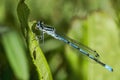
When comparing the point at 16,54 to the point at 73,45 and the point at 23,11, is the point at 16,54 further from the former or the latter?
the point at 23,11

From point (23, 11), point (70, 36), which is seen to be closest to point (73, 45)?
point (70, 36)

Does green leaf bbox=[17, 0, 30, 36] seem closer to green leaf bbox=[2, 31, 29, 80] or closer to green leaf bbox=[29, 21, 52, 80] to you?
green leaf bbox=[29, 21, 52, 80]

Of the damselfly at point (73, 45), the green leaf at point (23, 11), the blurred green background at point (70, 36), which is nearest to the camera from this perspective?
the green leaf at point (23, 11)

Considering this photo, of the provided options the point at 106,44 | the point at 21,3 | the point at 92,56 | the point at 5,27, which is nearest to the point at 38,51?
the point at 21,3

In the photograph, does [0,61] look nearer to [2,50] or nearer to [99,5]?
[2,50]

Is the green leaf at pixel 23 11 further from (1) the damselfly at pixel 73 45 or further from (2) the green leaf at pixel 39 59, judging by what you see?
(1) the damselfly at pixel 73 45

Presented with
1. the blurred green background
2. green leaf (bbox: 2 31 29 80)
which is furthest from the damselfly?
green leaf (bbox: 2 31 29 80)

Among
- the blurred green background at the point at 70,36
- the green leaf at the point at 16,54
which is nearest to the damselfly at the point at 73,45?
the blurred green background at the point at 70,36
